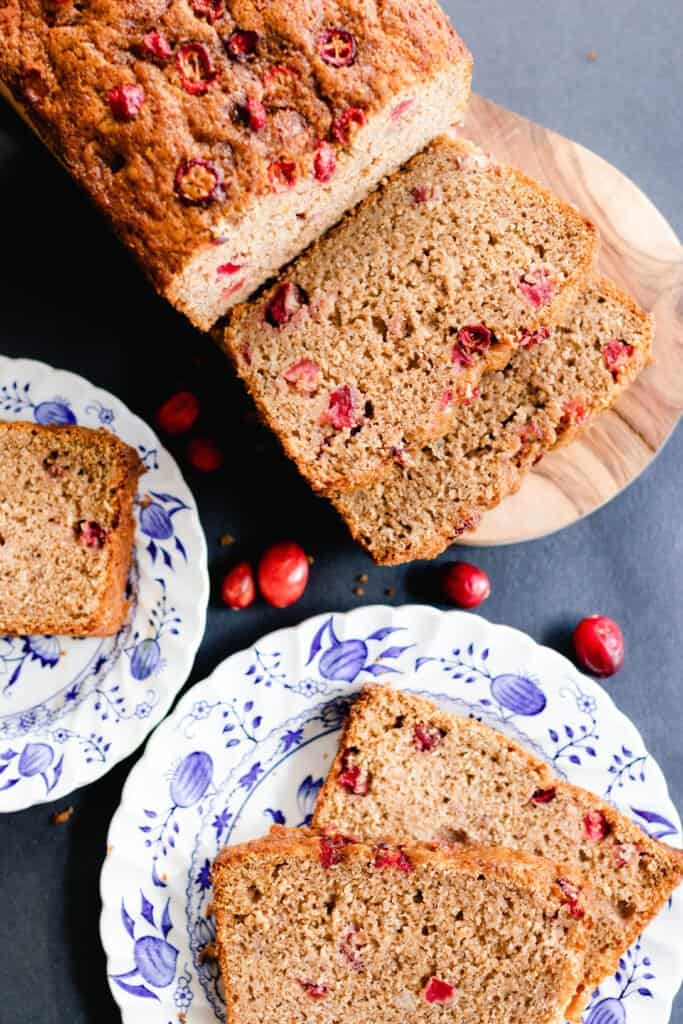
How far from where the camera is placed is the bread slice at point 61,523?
128 inches

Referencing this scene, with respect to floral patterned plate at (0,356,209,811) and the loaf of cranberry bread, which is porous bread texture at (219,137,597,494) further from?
floral patterned plate at (0,356,209,811)

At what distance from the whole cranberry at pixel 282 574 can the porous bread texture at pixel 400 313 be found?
0.44 m

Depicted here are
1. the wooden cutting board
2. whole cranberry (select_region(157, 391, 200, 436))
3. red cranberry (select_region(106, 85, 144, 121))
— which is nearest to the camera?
red cranberry (select_region(106, 85, 144, 121))

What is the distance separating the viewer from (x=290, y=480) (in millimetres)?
3502

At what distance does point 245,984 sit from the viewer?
3.14 metres

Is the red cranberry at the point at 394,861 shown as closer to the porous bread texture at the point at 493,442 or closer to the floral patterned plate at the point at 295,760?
the floral patterned plate at the point at 295,760

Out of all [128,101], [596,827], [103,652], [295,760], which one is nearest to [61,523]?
[103,652]

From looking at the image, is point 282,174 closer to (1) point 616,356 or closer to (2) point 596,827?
(1) point 616,356

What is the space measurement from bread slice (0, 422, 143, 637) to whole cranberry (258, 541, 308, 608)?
46 cm

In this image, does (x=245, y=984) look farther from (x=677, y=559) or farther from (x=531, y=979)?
(x=677, y=559)

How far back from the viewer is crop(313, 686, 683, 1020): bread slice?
3.20 m

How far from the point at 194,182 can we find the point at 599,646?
1.95 m

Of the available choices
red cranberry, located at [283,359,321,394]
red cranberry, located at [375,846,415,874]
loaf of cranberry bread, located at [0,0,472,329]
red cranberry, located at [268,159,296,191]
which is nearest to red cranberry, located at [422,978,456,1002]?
red cranberry, located at [375,846,415,874]

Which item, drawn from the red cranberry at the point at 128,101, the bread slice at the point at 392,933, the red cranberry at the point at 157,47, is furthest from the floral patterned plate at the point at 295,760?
the red cranberry at the point at 157,47
